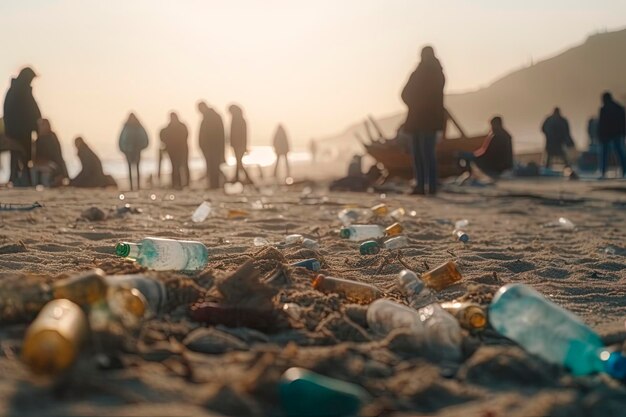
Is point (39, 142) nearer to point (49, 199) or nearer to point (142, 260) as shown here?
point (49, 199)

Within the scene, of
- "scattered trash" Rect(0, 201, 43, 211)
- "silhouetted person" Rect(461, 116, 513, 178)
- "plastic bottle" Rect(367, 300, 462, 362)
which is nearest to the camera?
"plastic bottle" Rect(367, 300, 462, 362)

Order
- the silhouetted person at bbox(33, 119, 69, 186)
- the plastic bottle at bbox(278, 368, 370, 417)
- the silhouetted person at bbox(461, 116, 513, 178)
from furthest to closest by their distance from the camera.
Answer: the silhouetted person at bbox(33, 119, 69, 186), the silhouetted person at bbox(461, 116, 513, 178), the plastic bottle at bbox(278, 368, 370, 417)

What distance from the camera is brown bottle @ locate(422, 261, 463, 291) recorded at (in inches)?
120

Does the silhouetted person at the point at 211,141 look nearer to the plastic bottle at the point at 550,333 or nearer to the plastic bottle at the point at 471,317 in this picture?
the plastic bottle at the point at 471,317

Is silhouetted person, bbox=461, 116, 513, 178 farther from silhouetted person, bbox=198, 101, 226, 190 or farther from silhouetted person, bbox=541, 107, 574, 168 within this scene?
silhouetted person, bbox=541, 107, 574, 168

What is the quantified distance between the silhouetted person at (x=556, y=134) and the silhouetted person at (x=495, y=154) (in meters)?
5.24

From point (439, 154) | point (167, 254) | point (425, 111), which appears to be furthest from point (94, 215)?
point (439, 154)

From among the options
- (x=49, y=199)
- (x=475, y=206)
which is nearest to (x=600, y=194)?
(x=475, y=206)

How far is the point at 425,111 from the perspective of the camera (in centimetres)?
885

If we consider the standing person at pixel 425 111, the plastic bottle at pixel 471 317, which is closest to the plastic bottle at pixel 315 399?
the plastic bottle at pixel 471 317

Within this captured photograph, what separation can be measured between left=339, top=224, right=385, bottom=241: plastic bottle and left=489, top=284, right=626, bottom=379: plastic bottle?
2.28m

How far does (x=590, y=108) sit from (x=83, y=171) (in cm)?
8277

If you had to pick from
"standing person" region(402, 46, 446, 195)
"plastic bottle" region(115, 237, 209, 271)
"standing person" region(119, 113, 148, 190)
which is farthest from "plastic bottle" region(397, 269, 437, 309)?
"standing person" region(119, 113, 148, 190)

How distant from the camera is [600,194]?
913 cm
